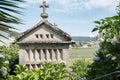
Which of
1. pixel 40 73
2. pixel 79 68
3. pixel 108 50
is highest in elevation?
pixel 108 50

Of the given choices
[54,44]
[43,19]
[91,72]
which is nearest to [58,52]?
[54,44]

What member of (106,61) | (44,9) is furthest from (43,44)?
(106,61)

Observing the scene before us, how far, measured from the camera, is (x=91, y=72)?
10.5 metres

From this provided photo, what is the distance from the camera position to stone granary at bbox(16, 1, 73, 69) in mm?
26828

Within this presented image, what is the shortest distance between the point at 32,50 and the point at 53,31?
179 centimetres

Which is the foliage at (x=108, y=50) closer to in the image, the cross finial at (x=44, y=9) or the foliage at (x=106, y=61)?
the foliage at (x=106, y=61)

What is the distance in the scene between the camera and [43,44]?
27281 millimetres

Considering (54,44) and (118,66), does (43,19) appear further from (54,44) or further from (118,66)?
(118,66)

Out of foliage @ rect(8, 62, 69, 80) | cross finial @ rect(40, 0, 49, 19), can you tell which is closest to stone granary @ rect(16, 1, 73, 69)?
cross finial @ rect(40, 0, 49, 19)

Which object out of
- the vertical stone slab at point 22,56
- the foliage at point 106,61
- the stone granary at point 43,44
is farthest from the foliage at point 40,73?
the vertical stone slab at point 22,56

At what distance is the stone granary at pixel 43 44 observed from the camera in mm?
26828

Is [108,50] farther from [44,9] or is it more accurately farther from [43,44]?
[43,44]

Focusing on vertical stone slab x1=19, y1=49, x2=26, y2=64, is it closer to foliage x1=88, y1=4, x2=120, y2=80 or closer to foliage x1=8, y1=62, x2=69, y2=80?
foliage x1=88, y1=4, x2=120, y2=80

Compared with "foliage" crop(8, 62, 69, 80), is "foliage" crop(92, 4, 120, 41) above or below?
above
